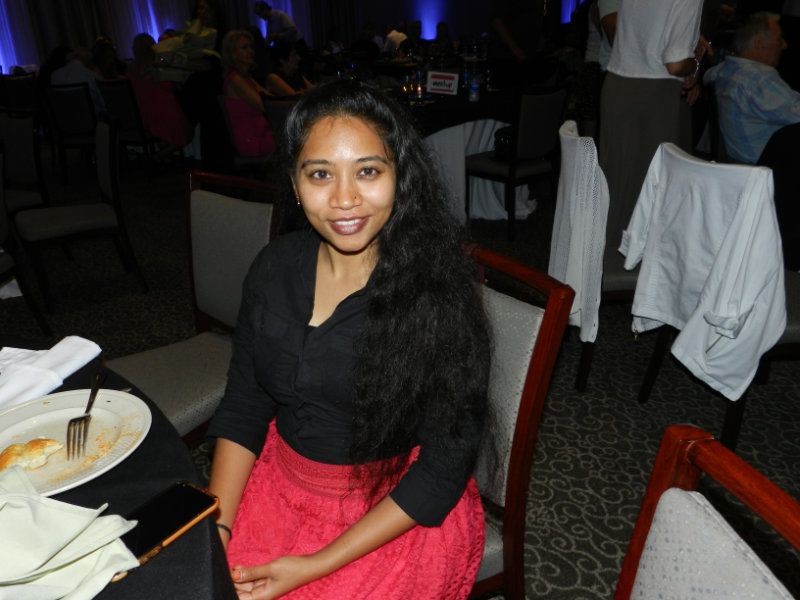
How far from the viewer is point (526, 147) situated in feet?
12.4

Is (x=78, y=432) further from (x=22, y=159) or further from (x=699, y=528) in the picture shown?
(x=22, y=159)

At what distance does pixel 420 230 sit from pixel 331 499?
0.50 meters

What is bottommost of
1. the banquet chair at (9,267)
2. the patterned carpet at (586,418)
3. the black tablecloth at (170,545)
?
the patterned carpet at (586,418)

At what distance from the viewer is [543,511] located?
1.83m

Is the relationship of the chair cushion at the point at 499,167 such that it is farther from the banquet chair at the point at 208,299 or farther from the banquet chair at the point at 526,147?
the banquet chair at the point at 208,299

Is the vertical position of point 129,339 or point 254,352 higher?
point 254,352

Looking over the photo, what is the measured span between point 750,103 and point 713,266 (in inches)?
80.6

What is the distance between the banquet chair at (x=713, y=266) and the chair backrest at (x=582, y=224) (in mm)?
136

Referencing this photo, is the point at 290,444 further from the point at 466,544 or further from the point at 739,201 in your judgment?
the point at 739,201

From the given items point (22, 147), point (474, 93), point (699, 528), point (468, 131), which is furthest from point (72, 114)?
point (699, 528)

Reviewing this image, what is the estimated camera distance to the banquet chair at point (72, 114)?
5.47 m

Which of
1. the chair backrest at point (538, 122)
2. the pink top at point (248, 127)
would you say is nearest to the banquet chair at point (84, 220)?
the pink top at point (248, 127)

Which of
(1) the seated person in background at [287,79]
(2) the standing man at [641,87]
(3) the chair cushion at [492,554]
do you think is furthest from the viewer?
(1) the seated person in background at [287,79]

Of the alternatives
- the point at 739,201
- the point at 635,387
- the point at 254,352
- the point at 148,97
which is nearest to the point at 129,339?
the point at 254,352
